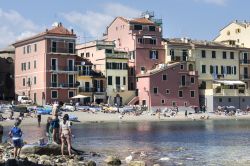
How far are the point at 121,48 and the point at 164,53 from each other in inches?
303

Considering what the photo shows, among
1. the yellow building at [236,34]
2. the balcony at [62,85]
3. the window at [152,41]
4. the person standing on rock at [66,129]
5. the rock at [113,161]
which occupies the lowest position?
the rock at [113,161]

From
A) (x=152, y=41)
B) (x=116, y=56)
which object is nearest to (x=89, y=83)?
(x=116, y=56)

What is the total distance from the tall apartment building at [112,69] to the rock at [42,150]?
5966cm

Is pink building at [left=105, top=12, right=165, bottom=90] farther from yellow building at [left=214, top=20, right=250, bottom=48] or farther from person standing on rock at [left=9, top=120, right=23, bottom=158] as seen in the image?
person standing on rock at [left=9, top=120, right=23, bottom=158]

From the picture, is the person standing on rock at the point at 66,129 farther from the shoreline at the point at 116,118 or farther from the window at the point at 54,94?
the window at the point at 54,94

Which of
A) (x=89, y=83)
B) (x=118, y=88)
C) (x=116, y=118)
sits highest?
(x=89, y=83)

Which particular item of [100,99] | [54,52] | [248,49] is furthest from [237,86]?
[54,52]

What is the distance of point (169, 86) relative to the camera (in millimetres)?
91688

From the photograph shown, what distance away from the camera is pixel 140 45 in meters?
93.2

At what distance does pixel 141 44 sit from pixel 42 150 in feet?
Result: 214

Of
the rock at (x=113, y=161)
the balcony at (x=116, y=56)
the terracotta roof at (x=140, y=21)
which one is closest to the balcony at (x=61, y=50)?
the balcony at (x=116, y=56)

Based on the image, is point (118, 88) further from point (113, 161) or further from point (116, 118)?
point (113, 161)

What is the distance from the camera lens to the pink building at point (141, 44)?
92.9 metres

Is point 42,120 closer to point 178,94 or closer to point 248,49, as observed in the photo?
point 178,94
